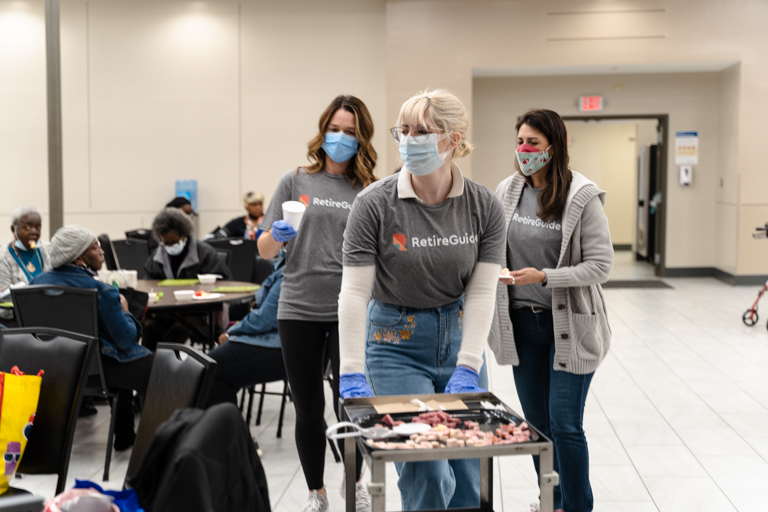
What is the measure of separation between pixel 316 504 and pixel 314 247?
0.95m

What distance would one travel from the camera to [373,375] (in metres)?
1.98

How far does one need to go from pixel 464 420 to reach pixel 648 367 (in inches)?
159

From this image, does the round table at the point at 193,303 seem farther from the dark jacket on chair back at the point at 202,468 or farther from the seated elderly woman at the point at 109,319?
the dark jacket on chair back at the point at 202,468

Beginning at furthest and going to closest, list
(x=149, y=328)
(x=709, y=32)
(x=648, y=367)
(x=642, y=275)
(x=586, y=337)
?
(x=642, y=275) < (x=709, y=32) < (x=648, y=367) < (x=149, y=328) < (x=586, y=337)

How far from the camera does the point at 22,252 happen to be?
15.6ft

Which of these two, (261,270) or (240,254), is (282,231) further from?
(240,254)

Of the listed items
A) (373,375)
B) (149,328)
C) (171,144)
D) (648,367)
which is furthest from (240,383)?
(171,144)

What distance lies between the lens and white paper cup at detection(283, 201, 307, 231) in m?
2.41

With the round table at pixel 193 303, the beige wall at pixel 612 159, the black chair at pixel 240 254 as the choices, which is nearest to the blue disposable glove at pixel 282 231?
the round table at pixel 193 303

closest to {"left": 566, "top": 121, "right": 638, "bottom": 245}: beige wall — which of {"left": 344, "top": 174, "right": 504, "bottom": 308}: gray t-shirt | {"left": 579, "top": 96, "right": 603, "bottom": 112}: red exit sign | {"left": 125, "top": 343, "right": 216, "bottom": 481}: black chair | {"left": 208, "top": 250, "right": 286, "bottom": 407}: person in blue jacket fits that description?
A: {"left": 579, "top": 96, "right": 603, "bottom": 112}: red exit sign

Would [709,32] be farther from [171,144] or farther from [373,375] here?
[373,375]

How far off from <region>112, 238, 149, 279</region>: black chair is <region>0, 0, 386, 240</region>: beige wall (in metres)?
4.23

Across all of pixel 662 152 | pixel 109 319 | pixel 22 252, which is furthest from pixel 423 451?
pixel 662 152

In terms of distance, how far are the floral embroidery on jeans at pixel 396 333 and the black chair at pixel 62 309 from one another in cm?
173
